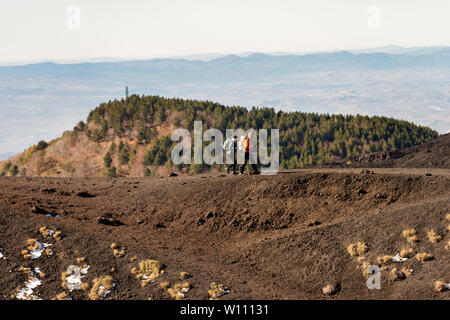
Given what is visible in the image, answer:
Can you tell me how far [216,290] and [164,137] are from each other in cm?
6713

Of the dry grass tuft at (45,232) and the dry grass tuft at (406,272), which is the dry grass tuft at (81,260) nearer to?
the dry grass tuft at (45,232)

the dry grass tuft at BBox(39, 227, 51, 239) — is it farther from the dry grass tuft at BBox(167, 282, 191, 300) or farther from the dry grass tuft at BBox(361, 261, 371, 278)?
the dry grass tuft at BBox(361, 261, 371, 278)

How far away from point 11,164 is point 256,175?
70.1 m

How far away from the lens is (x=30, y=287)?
1777cm

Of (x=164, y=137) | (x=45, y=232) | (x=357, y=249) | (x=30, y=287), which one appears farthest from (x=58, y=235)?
(x=164, y=137)

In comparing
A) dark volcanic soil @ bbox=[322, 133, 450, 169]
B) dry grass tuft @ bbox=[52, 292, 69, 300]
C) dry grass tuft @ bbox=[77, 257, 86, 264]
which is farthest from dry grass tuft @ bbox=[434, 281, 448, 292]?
dark volcanic soil @ bbox=[322, 133, 450, 169]

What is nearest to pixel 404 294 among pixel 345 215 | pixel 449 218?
pixel 449 218

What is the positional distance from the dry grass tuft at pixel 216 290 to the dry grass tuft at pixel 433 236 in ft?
24.7

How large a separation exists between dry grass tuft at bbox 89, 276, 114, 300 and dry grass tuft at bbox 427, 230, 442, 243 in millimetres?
11207

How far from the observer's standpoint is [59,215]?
24.3m

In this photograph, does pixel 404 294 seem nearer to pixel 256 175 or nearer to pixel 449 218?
pixel 449 218

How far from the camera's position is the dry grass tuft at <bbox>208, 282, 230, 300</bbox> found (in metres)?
16.9

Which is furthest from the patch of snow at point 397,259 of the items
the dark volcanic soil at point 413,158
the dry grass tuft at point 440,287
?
the dark volcanic soil at point 413,158

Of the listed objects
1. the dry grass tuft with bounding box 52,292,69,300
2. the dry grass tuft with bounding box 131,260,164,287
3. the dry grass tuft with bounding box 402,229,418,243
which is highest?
the dry grass tuft with bounding box 402,229,418,243
